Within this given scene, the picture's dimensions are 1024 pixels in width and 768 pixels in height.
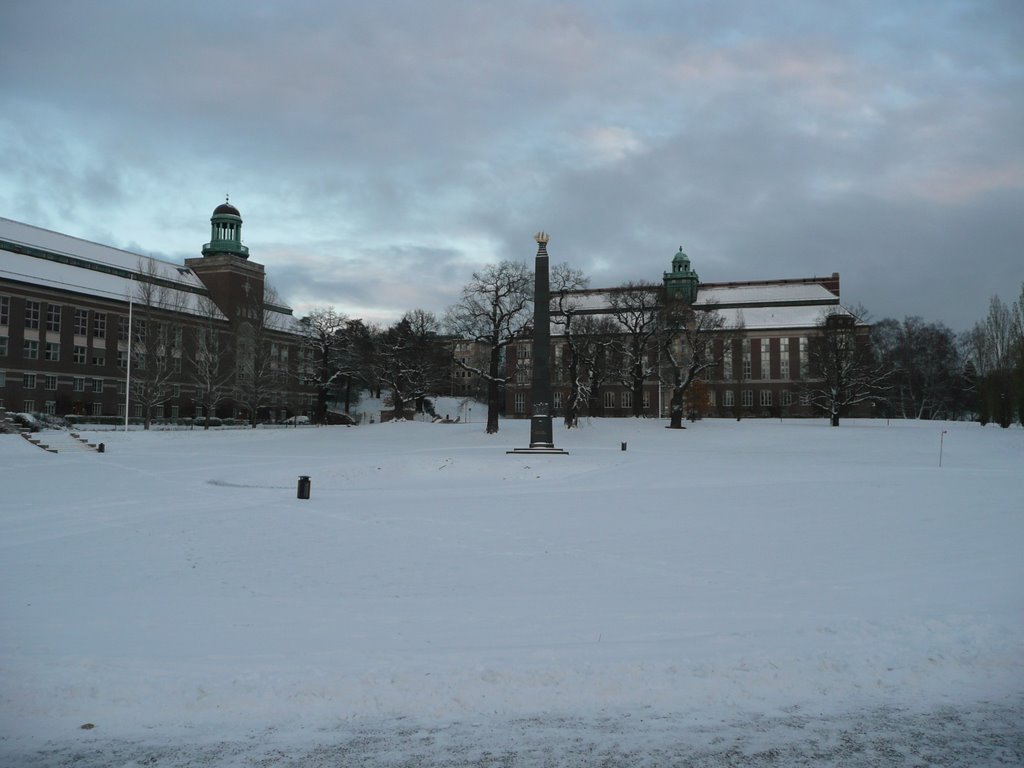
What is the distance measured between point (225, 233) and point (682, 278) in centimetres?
6443

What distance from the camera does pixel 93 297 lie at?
80.4 m

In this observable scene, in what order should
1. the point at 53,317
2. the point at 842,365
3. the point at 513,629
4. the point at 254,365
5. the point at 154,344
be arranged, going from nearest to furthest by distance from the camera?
the point at 513,629, the point at 154,344, the point at 254,365, the point at 842,365, the point at 53,317

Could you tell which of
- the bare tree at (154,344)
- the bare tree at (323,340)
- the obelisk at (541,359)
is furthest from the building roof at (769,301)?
the obelisk at (541,359)

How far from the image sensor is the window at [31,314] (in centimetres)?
7506

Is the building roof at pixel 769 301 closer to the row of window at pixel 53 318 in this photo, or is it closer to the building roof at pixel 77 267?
the building roof at pixel 77 267

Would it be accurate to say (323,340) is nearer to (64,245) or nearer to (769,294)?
(64,245)

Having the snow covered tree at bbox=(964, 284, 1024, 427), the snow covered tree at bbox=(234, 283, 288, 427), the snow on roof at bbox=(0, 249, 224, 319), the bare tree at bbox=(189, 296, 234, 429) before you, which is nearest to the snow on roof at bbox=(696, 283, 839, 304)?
the snow covered tree at bbox=(964, 284, 1024, 427)

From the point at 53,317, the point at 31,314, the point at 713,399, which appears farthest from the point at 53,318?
the point at 713,399

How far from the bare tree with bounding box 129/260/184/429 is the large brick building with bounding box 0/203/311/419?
16cm

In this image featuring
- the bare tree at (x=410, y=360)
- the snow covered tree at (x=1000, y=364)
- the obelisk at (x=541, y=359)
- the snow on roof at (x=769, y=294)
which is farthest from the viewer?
the snow on roof at (x=769, y=294)

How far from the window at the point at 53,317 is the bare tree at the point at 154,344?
32.2ft

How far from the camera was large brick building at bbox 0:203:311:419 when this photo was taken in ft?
222

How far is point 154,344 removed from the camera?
62812 millimetres

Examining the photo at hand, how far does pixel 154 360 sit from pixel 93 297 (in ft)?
72.1
